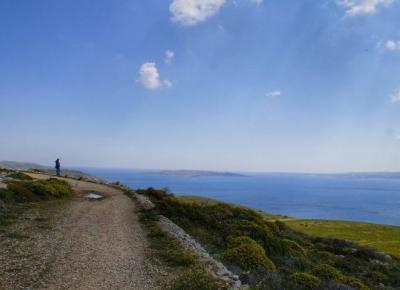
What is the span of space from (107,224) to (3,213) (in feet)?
17.9

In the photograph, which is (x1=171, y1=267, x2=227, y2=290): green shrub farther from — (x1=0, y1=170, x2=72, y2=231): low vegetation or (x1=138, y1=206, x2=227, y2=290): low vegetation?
(x1=0, y1=170, x2=72, y2=231): low vegetation

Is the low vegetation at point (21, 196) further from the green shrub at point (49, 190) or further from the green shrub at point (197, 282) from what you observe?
the green shrub at point (197, 282)

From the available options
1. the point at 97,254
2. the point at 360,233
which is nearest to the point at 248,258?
the point at 97,254

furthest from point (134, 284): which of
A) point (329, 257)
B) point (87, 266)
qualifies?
point (329, 257)

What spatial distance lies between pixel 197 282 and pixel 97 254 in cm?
473

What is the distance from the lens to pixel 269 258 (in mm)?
17344

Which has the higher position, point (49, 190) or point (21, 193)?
point (49, 190)

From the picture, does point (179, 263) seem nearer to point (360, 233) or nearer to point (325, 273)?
point (325, 273)

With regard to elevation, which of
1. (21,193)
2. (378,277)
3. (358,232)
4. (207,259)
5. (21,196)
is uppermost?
(21,193)

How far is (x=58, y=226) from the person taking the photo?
18.0 meters

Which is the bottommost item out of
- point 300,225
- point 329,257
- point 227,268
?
point 300,225

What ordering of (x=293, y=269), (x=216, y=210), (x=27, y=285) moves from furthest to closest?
(x=216, y=210), (x=293, y=269), (x=27, y=285)

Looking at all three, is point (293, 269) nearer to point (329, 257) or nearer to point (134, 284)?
point (134, 284)

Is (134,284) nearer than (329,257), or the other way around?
(134,284)
